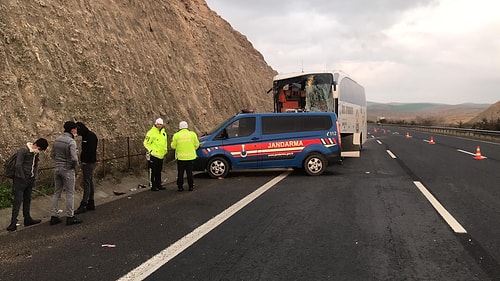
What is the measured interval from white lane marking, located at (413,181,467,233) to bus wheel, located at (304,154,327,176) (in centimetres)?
328

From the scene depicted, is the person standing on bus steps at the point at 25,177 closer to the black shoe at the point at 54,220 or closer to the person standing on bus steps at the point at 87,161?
the black shoe at the point at 54,220

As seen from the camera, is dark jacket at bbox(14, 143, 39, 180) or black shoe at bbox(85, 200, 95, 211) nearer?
dark jacket at bbox(14, 143, 39, 180)

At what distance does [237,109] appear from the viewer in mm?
33469

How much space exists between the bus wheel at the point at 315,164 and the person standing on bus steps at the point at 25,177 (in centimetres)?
809

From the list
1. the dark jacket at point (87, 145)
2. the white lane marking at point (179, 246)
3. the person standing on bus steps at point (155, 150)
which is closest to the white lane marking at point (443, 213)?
the white lane marking at point (179, 246)

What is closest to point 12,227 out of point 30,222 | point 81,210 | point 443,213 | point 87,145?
point 30,222

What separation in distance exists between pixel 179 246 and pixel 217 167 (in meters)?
7.31

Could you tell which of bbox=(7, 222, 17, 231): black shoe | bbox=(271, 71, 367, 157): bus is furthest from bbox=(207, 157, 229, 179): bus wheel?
bbox=(7, 222, 17, 231): black shoe

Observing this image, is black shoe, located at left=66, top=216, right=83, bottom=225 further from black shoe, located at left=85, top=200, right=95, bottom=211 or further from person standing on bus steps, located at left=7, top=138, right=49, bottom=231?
black shoe, located at left=85, top=200, right=95, bottom=211

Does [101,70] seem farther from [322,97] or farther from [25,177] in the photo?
[25,177]

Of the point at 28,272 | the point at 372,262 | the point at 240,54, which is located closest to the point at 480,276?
the point at 372,262

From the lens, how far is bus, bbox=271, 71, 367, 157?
56.0 feet

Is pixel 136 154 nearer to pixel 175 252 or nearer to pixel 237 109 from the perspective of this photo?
pixel 175 252

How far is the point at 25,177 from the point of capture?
7.08 m
